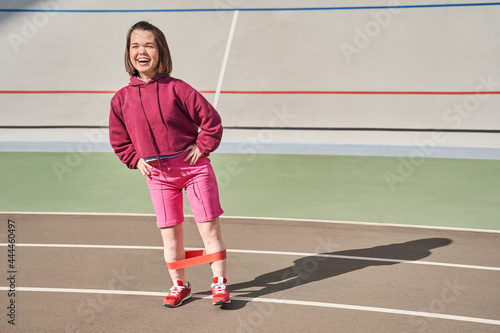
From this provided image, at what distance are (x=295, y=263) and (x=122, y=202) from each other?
2.87 m

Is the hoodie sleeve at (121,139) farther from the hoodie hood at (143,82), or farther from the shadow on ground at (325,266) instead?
the shadow on ground at (325,266)

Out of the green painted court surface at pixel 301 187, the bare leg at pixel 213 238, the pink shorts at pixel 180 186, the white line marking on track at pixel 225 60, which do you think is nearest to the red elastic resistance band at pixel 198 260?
the bare leg at pixel 213 238

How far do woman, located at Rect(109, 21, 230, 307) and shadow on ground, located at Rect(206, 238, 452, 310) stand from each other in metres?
0.43

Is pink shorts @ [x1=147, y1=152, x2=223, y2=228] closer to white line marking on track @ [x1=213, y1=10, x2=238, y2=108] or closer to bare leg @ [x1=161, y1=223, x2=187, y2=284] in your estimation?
bare leg @ [x1=161, y1=223, x2=187, y2=284]

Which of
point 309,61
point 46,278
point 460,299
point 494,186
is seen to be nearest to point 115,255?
point 46,278

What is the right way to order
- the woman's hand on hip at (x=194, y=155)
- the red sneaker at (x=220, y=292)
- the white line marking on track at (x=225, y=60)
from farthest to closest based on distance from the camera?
the white line marking on track at (x=225, y=60), the red sneaker at (x=220, y=292), the woman's hand on hip at (x=194, y=155)

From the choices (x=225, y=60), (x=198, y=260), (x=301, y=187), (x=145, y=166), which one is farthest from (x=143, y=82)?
(x=225, y=60)

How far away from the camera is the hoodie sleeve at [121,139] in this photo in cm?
397

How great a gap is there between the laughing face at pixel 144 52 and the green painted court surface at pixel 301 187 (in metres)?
2.93

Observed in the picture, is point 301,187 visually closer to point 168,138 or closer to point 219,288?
point 219,288

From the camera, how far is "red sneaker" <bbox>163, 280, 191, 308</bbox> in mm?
4070

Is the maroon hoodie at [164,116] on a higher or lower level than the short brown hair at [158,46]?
lower

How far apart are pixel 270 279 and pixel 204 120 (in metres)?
1.50

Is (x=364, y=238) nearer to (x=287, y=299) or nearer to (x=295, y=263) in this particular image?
(x=295, y=263)
